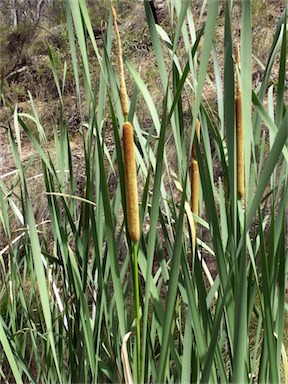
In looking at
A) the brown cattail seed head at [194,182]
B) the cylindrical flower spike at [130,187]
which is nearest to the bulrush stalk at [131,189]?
the cylindrical flower spike at [130,187]

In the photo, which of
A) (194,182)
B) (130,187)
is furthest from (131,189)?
(194,182)

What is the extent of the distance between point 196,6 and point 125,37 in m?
0.51

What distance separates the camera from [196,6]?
10.7ft

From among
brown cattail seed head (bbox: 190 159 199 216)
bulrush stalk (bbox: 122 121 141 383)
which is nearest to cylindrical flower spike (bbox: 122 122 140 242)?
bulrush stalk (bbox: 122 121 141 383)

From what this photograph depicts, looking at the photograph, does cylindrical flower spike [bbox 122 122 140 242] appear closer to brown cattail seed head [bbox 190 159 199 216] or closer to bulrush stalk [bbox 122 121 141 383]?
bulrush stalk [bbox 122 121 141 383]

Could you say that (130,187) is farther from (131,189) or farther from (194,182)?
(194,182)

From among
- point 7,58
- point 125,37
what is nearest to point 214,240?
point 125,37

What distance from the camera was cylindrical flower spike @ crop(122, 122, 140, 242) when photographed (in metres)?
0.33

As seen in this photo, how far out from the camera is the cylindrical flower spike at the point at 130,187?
1.08 feet

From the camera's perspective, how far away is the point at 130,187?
33 cm

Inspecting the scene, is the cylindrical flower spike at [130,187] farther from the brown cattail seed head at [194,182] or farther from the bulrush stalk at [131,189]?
the brown cattail seed head at [194,182]

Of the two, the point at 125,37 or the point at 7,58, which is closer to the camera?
the point at 125,37

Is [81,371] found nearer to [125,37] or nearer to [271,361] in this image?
[271,361]

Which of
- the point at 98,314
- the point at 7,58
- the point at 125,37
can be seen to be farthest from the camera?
the point at 7,58
